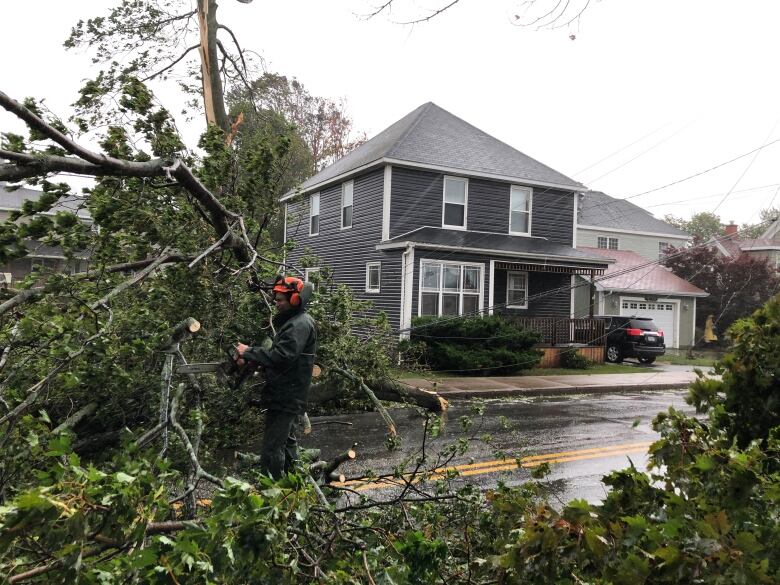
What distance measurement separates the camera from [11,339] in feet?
12.4

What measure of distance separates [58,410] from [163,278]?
1.70 metres

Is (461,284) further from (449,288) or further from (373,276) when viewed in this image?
(373,276)

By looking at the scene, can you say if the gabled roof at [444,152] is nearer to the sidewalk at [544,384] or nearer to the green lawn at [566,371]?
the green lawn at [566,371]

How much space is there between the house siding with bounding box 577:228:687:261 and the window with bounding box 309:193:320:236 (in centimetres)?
1486

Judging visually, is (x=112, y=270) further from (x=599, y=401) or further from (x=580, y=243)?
(x=580, y=243)

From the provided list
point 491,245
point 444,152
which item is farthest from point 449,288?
point 444,152

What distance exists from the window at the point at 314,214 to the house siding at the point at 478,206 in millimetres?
5542

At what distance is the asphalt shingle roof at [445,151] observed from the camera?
1922 centimetres

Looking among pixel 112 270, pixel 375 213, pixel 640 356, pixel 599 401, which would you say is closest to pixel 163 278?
pixel 112 270

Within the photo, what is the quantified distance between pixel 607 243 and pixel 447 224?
15740 mm

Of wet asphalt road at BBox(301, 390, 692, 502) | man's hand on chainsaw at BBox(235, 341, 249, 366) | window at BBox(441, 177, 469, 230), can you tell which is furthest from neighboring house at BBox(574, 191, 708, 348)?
man's hand on chainsaw at BBox(235, 341, 249, 366)

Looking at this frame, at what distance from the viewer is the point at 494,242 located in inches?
763

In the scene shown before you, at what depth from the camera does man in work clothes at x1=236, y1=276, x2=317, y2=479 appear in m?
4.24

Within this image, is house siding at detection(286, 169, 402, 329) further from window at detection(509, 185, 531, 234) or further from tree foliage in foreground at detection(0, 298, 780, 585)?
tree foliage in foreground at detection(0, 298, 780, 585)
